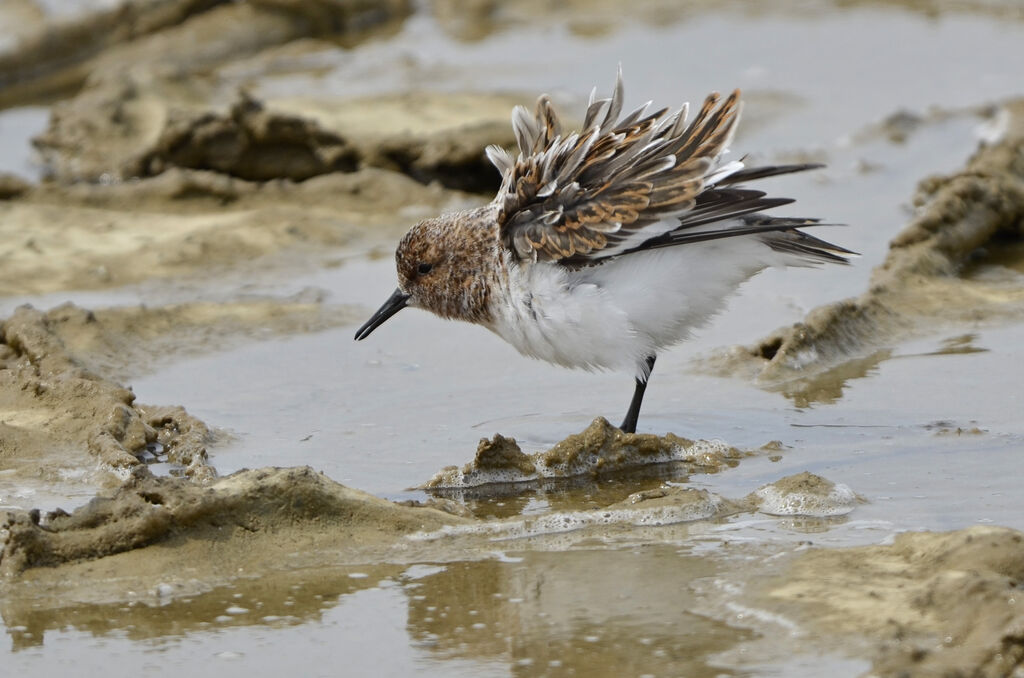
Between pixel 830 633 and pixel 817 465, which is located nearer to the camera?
pixel 830 633

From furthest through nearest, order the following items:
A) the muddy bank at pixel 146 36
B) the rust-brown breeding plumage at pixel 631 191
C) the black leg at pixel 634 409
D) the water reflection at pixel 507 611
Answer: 1. the muddy bank at pixel 146 36
2. the black leg at pixel 634 409
3. the rust-brown breeding plumage at pixel 631 191
4. the water reflection at pixel 507 611

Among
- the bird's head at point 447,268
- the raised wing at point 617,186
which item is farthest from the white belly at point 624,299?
the bird's head at point 447,268

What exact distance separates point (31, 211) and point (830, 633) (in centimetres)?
813

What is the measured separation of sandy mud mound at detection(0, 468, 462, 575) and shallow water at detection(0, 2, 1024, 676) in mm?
292

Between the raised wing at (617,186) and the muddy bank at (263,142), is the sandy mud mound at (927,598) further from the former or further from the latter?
the muddy bank at (263,142)

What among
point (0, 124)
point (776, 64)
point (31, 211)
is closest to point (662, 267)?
point (31, 211)

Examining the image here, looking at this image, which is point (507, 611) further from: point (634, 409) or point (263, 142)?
point (263, 142)

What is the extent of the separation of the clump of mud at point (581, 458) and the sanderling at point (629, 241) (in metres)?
0.39

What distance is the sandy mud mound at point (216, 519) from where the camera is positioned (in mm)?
5406

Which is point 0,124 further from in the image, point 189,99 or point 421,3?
point 421,3

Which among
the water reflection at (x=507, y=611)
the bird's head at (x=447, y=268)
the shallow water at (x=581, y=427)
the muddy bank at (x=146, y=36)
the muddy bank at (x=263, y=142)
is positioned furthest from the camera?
the muddy bank at (x=146, y=36)

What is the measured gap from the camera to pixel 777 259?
23.3ft

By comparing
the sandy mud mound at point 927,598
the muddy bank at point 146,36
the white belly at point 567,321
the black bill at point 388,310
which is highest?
the muddy bank at point 146,36

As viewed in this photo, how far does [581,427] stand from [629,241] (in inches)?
49.6
